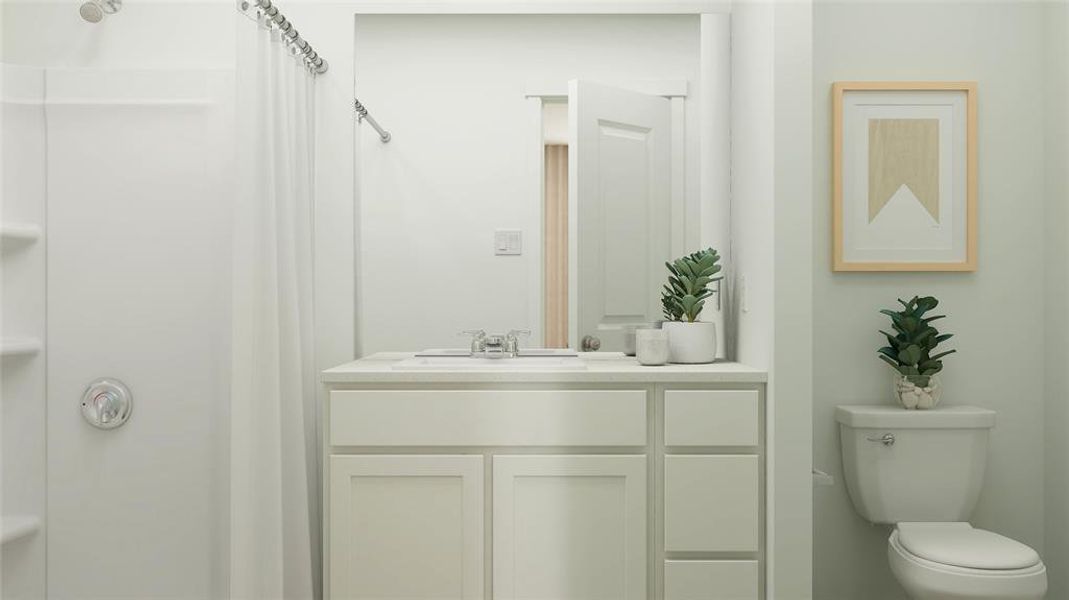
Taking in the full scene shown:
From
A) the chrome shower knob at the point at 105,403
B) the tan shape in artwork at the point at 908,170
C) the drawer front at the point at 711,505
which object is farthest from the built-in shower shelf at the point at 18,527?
the tan shape in artwork at the point at 908,170

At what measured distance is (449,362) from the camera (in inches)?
85.4

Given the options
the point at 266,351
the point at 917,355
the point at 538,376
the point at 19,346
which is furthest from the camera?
the point at 917,355

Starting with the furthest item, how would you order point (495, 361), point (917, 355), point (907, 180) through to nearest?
point (907, 180), point (917, 355), point (495, 361)

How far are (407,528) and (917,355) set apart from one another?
1.60m

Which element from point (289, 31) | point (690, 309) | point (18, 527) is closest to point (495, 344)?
point (690, 309)

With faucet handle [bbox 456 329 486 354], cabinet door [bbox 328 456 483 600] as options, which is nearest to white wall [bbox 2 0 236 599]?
cabinet door [bbox 328 456 483 600]

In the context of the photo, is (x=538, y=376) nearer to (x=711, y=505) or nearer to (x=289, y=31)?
(x=711, y=505)

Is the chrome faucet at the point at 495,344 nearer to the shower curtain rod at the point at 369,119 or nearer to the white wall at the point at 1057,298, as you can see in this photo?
the shower curtain rod at the point at 369,119

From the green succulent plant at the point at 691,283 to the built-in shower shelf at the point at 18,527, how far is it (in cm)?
194

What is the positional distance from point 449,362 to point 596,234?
629mm

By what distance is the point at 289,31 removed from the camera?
199 centimetres

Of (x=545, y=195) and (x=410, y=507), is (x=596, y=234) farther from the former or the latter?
(x=410, y=507)

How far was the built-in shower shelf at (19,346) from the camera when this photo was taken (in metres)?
2.05

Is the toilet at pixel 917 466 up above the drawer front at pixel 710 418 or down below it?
below
